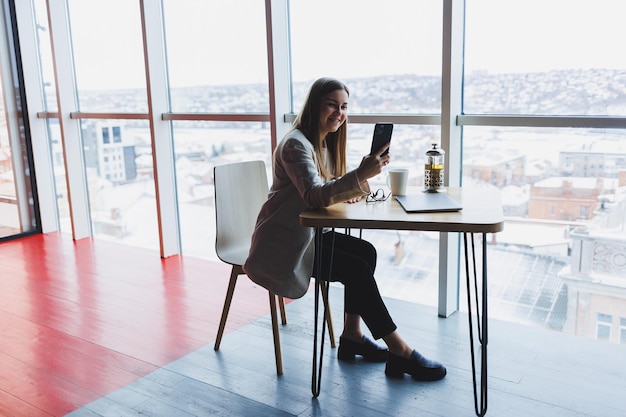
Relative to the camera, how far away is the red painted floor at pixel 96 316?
7.72ft

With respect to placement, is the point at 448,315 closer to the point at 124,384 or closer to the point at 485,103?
the point at 485,103

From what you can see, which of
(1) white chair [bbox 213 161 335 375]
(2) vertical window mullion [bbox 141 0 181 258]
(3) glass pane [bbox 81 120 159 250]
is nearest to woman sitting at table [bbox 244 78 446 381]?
(1) white chair [bbox 213 161 335 375]

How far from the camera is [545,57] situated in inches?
99.6

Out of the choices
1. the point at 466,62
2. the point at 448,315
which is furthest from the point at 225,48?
the point at 448,315

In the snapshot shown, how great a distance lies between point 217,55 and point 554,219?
2.23m

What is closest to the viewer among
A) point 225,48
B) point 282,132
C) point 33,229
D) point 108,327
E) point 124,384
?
point 124,384

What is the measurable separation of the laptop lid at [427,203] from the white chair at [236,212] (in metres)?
0.72

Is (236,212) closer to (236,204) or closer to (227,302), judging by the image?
(236,204)

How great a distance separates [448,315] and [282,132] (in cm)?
137

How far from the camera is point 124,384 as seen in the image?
2314 mm

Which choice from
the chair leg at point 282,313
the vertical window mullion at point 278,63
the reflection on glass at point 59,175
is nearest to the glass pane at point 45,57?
the reflection on glass at point 59,175

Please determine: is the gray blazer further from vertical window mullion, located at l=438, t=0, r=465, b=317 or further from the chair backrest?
vertical window mullion, located at l=438, t=0, r=465, b=317

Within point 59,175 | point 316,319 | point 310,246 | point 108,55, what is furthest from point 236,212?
point 59,175

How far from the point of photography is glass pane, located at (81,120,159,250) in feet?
14.0
